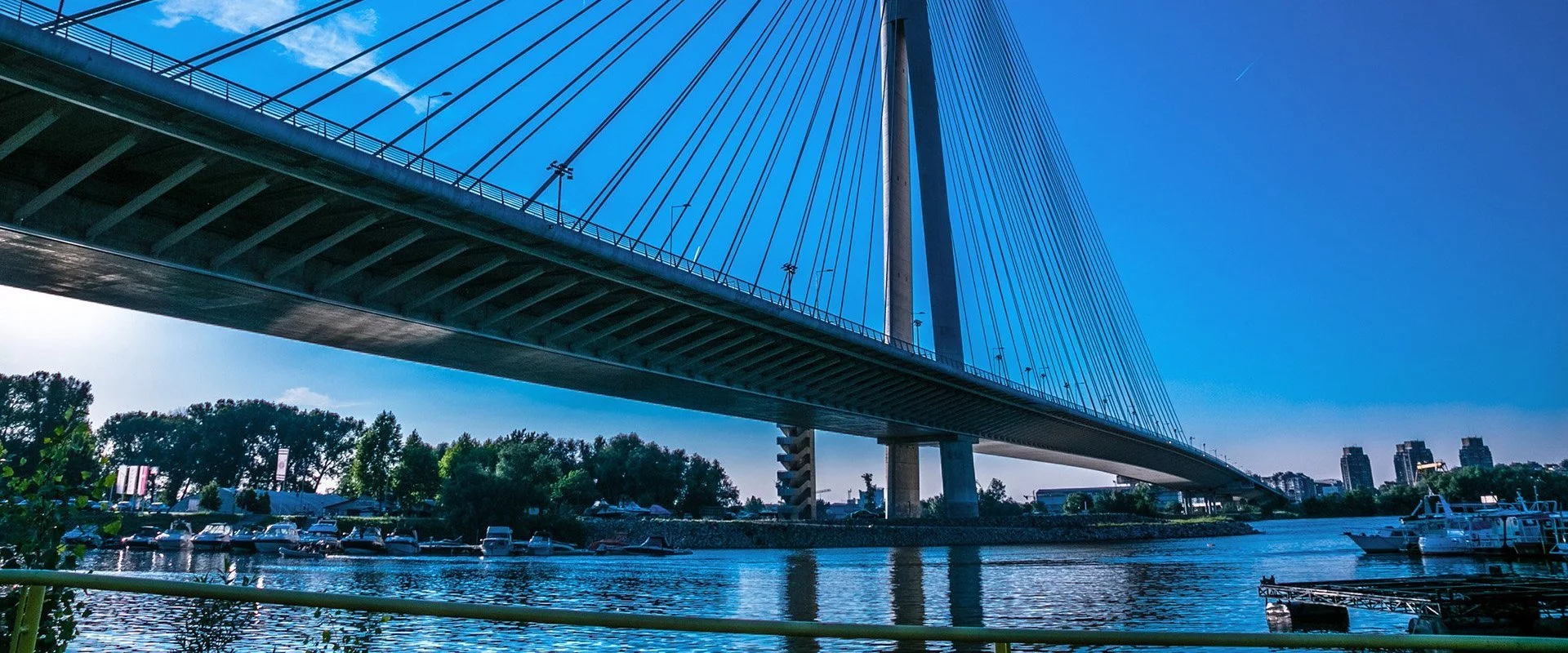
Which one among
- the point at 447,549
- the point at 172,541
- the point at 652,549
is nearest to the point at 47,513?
the point at 447,549

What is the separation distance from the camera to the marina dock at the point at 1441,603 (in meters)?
21.5

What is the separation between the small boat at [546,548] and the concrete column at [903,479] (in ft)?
90.6

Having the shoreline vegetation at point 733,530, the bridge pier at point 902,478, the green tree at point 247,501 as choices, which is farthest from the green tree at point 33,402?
the bridge pier at point 902,478

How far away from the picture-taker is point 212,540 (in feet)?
212

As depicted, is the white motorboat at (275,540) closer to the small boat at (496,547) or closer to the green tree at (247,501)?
the small boat at (496,547)

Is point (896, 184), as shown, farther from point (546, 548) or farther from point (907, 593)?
point (907, 593)

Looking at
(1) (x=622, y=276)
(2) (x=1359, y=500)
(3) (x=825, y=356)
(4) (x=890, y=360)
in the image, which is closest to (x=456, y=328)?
(1) (x=622, y=276)

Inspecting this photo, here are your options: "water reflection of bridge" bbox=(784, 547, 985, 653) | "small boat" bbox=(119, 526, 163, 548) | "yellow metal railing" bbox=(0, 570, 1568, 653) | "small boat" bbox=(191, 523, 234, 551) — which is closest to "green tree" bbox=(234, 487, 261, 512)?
"small boat" bbox=(119, 526, 163, 548)

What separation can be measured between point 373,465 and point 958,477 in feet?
227

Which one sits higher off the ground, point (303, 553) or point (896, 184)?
point (896, 184)

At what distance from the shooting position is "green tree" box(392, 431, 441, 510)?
112312mm

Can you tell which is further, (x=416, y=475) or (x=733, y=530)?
(x=416, y=475)

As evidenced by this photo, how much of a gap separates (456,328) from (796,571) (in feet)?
61.0

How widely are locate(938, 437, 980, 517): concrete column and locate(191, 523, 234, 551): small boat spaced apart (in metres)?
52.5
